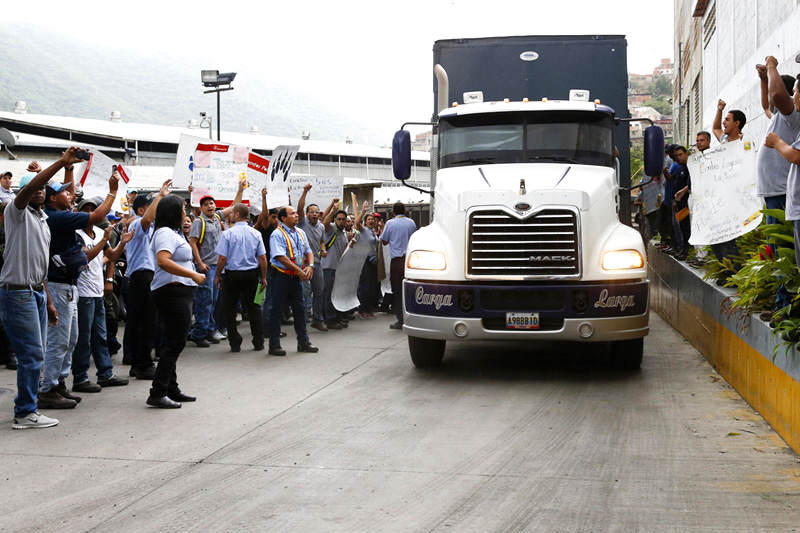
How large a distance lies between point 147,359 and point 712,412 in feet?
19.7

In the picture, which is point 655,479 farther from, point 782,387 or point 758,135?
point 758,135

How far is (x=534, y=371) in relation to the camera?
33.6ft

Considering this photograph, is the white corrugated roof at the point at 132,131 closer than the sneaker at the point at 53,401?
No

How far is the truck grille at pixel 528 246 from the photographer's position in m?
9.35

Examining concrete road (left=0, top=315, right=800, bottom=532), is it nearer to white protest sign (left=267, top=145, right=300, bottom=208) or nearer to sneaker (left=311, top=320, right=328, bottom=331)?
sneaker (left=311, top=320, right=328, bottom=331)

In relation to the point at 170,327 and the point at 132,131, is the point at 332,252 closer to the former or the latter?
the point at 170,327

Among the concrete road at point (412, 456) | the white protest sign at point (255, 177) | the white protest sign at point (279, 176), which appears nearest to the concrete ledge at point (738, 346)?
the concrete road at point (412, 456)

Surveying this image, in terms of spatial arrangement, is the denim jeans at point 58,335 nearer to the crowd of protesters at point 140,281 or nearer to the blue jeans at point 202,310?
the crowd of protesters at point 140,281

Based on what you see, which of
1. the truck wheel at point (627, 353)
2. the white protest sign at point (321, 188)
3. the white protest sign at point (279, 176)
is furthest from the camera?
the white protest sign at point (321, 188)

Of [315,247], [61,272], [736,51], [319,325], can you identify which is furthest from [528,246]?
[736,51]

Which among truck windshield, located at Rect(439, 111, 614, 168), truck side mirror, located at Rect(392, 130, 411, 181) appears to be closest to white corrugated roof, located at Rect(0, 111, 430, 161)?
truck side mirror, located at Rect(392, 130, 411, 181)

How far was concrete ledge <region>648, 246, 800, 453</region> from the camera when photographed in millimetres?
6727

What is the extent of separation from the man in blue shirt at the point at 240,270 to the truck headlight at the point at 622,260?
492cm

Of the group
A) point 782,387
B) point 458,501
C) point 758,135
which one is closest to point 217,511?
point 458,501
